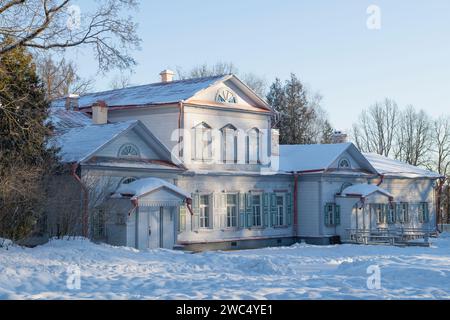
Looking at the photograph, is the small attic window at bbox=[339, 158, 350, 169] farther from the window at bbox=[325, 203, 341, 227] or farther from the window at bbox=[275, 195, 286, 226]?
the window at bbox=[275, 195, 286, 226]

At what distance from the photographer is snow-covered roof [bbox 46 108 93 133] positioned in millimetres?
28000

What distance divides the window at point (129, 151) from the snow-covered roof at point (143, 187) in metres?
1.03

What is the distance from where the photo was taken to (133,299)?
12992mm

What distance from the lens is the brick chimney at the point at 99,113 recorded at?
2817 centimetres

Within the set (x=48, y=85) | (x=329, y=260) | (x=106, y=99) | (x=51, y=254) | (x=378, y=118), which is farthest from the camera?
(x=378, y=118)

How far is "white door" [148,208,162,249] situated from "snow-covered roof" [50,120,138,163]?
3.15 metres

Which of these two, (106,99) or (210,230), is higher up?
(106,99)

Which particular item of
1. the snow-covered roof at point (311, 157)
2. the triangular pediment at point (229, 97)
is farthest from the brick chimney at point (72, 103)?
the snow-covered roof at point (311, 157)
